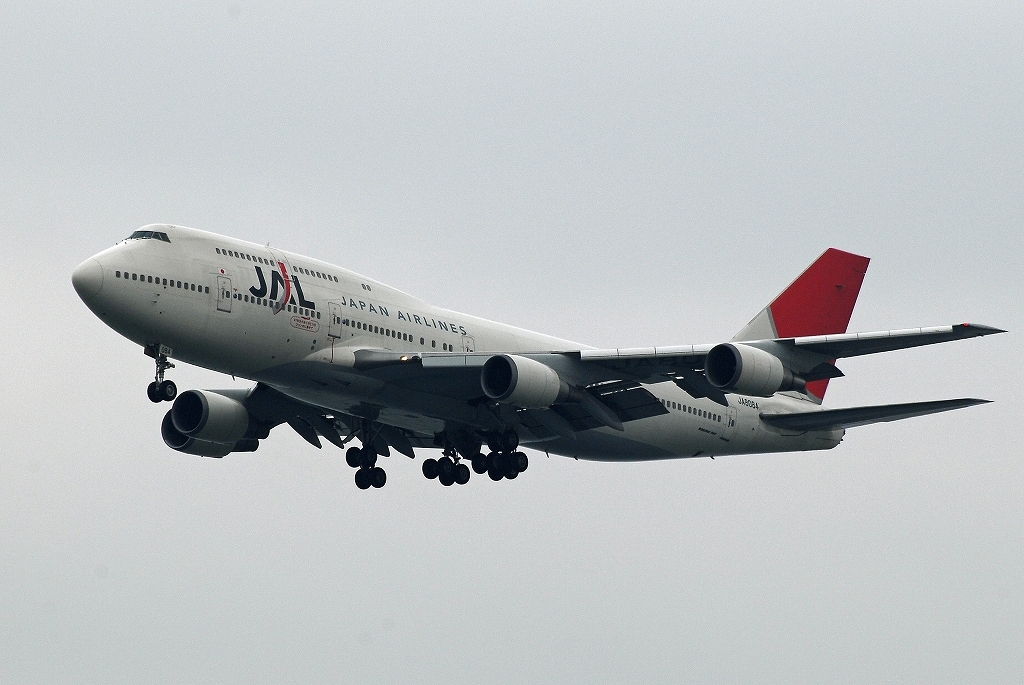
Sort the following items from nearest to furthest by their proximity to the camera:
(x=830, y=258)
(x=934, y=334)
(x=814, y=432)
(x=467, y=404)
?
(x=934, y=334)
(x=467, y=404)
(x=814, y=432)
(x=830, y=258)

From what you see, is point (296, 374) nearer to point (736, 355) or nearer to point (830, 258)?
point (736, 355)

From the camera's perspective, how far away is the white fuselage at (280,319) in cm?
3806

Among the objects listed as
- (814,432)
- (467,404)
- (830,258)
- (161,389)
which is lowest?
(161,389)

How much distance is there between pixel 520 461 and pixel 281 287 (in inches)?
390

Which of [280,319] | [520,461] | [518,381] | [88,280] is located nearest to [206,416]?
[280,319]

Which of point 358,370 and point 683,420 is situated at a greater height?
point 683,420

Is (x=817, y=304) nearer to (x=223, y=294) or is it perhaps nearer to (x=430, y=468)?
(x=430, y=468)

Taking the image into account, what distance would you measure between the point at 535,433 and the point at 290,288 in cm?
1012

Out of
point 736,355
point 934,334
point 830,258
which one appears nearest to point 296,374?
point 736,355

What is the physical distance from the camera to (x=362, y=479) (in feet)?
160

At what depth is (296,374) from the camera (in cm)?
4072

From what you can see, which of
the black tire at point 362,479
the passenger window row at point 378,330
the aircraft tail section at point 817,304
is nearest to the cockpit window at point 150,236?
the passenger window row at point 378,330

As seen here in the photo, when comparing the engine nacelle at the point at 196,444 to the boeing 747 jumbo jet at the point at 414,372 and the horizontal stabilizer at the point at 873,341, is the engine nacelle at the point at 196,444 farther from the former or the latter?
the horizontal stabilizer at the point at 873,341

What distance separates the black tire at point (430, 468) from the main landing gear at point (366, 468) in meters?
1.39
